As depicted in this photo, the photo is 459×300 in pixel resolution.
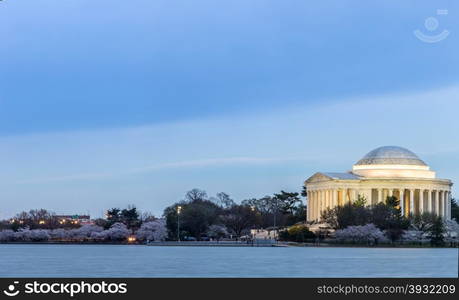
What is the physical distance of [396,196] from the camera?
188 m

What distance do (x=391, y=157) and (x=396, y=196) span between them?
22.6 feet

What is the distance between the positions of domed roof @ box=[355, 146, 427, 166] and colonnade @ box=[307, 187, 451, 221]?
16.0ft

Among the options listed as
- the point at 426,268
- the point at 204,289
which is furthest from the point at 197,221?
the point at 204,289

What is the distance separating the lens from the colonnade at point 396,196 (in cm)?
18662

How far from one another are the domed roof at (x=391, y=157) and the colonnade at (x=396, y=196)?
488cm

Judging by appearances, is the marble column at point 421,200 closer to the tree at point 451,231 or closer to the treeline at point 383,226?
the tree at point 451,231

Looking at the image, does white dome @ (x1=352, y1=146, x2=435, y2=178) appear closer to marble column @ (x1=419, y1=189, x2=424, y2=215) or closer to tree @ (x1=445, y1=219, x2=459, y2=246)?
marble column @ (x1=419, y1=189, x2=424, y2=215)

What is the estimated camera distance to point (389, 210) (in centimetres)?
16138

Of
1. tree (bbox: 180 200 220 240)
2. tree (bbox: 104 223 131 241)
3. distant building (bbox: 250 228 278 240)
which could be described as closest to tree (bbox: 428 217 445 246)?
distant building (bbox: 250 228 278 240)

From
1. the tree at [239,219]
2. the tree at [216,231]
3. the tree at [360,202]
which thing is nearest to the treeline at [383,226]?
the tree at [360,202]

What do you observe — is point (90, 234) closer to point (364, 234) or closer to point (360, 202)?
point (360, 202)

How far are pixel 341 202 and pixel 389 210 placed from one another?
2586 centimetres

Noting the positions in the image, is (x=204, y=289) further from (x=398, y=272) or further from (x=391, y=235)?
(x=391, y=235)

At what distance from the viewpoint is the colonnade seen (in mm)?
186625
